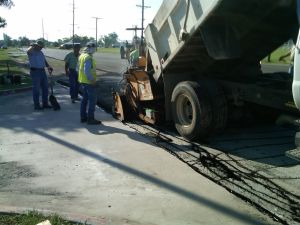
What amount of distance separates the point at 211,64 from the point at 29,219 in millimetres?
4317

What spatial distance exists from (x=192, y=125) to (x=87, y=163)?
189 centimetres

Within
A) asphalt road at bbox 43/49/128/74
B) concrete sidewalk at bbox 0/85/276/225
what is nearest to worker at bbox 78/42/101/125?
concrete sidewalk at bbox 0/85/276/225

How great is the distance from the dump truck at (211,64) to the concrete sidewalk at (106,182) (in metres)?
0.88

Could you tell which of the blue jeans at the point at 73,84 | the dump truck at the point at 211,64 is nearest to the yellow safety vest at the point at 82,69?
the dump truck at the point at 211,64

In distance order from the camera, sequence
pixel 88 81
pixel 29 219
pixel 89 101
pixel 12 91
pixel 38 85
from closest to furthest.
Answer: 1. pixel 29 219
2. pixel 88 81
3. pixel 89 101
4. pixel 38 85
5. pixel 12 91

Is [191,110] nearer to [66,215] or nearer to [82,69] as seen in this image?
[82,69]

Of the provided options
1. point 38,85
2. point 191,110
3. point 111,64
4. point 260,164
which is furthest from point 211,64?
point 111,64

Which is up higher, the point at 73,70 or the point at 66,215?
the point at 73,70

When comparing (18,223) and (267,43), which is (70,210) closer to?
(18,223)

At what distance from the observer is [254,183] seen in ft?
16.9

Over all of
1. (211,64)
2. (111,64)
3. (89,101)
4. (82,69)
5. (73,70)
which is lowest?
(111,64)

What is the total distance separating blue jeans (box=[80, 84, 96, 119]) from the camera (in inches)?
339

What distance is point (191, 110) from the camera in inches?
288

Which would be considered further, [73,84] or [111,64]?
[111,64]
